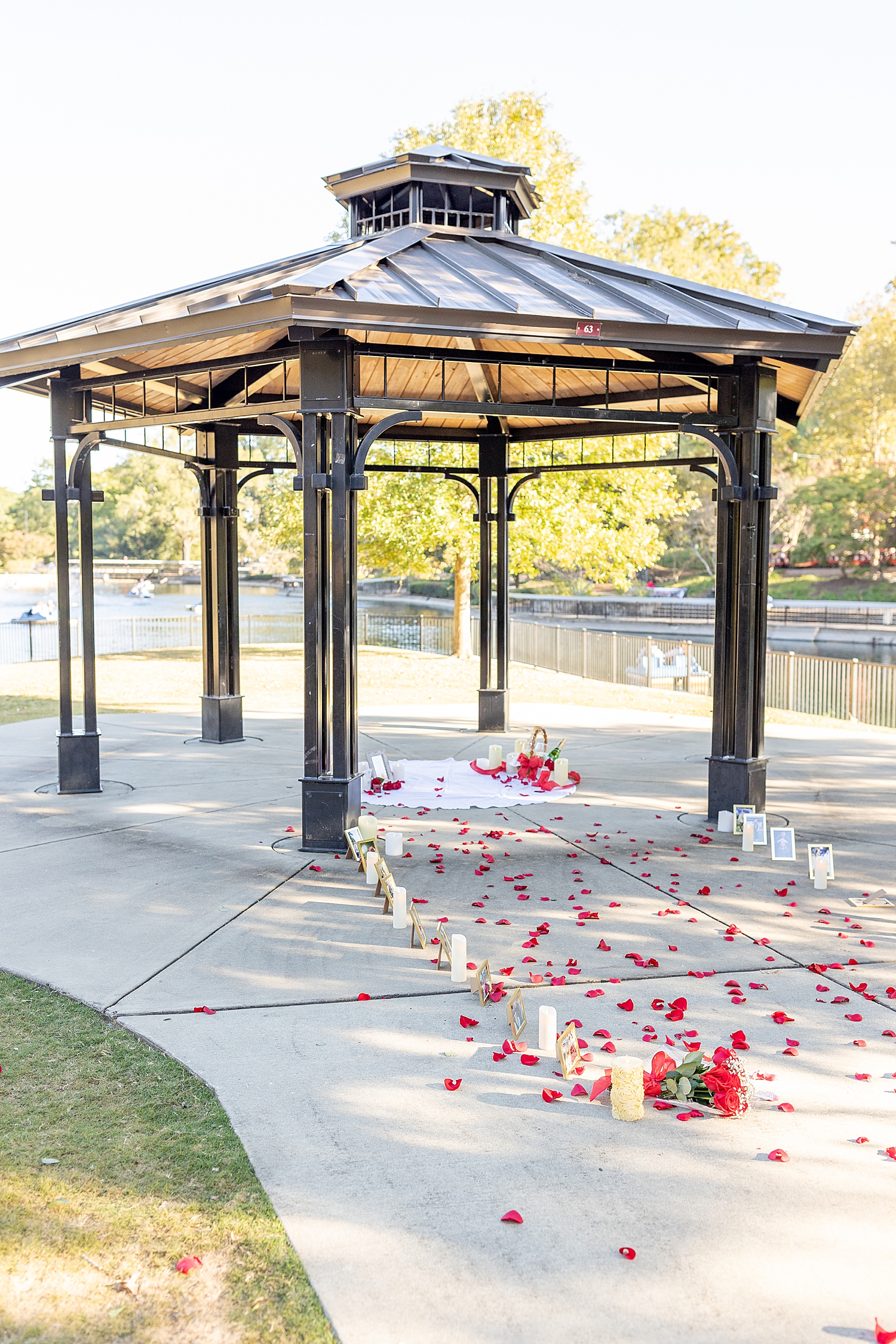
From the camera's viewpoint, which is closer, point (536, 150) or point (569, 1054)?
point (569, 1054)

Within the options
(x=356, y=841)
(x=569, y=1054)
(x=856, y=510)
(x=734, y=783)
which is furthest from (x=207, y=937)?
(x=856, y=510)

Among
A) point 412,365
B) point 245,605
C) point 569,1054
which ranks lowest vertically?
point 569,1054

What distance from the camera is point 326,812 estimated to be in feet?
29.3

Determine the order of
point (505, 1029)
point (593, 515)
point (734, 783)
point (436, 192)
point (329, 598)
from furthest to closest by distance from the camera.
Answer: point (593, 515), point (436, 192), point (734, 783), point (329, 598), point (505, 1029)

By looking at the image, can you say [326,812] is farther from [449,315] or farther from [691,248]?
[691,248]

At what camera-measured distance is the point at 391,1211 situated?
12.7ft

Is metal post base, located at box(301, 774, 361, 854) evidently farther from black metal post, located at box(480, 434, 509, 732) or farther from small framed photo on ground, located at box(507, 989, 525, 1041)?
black metal post, located at box(480, 434, 509, 732)

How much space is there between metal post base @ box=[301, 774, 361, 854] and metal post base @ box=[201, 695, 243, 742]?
17.8ft

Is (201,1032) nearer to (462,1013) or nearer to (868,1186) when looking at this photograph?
(462,1013)

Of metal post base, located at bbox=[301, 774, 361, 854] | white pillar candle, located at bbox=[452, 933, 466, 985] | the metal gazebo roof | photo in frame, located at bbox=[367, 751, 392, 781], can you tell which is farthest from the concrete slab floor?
the metal gazebo roof

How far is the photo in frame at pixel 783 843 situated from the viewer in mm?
8562

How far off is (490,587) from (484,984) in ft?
30.7

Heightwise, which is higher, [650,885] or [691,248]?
[691,248]

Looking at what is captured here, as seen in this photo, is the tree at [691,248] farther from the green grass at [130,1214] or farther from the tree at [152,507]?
the tree at [152,507]
